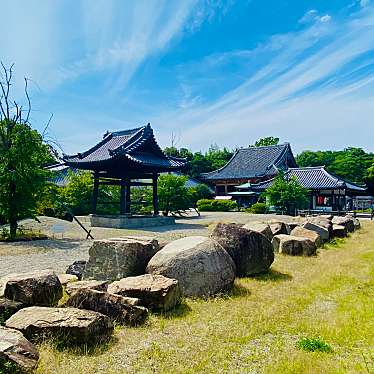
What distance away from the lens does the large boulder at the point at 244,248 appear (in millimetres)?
7602

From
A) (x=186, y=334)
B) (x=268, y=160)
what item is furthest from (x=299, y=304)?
(x=268, y=160)

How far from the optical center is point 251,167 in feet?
143

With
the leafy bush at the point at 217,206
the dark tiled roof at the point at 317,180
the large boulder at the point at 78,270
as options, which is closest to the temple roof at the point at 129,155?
the large boulder at the point at 78,270

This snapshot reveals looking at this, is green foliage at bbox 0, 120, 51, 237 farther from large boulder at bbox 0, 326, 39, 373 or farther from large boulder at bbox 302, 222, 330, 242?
large boulder at bbox 0, 326, 39, 373

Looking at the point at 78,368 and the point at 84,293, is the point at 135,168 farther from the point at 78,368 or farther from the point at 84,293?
the point at 78,368

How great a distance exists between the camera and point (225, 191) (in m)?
44.8

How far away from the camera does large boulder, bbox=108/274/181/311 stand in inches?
205

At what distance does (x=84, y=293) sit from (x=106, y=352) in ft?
3.33

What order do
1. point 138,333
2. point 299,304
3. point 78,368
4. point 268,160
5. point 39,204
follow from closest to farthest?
1. point 78,368
2. point 138,333
3. point 299,304
4. point 39,204
5. point 268,160

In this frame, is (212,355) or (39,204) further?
(39,204)

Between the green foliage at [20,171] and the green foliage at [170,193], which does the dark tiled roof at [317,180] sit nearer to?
the green foliage at [170,193]

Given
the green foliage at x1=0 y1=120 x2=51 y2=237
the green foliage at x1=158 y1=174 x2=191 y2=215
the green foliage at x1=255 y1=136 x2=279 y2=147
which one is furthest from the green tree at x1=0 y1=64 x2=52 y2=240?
the green foliage at x1=255 y1=136 x2=279 y2=147

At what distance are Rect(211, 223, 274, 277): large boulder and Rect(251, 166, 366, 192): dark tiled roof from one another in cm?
2484

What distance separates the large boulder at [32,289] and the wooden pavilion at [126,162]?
45.3 ft
